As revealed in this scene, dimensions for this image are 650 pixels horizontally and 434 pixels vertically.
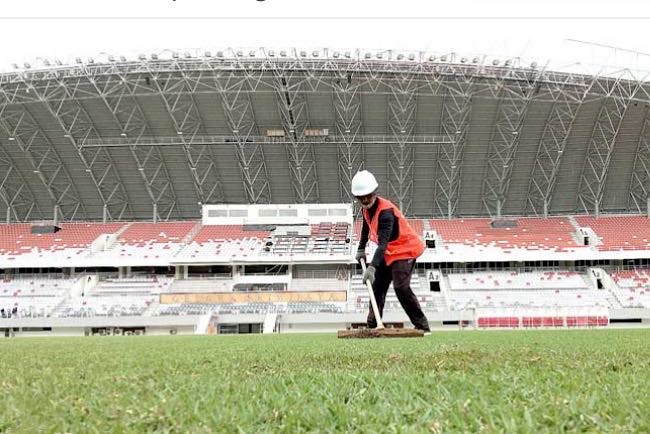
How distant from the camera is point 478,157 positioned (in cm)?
4475

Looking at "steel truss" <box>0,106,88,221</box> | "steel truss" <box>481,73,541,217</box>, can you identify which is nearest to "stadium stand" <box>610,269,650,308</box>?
"steel truss" <box>481,73,541,217</box>

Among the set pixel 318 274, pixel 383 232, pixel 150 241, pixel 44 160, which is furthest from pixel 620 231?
pixel 383 232

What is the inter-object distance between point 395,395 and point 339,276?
4487cm

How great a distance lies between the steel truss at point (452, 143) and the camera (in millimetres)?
39844

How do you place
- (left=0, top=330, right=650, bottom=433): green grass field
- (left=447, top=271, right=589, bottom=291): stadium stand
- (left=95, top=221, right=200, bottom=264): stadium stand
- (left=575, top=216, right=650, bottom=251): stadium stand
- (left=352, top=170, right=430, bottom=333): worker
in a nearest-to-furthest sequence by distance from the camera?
(left=0, top=330, right=650, bottom=433): green grass field, (left=352, top=170, right=430, bottom=333): worker, (left=447, top=271, right=589, bottom=291): stadium stand, (left=575, top=216, right=650, bottom=251): stadium stand, (left=95, top=221, right=200, bottom=264): stadium stand

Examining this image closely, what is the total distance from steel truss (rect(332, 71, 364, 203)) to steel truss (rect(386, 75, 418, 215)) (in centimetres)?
202

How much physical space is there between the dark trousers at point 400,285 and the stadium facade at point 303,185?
2748 cm

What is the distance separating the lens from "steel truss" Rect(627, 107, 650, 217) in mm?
43125

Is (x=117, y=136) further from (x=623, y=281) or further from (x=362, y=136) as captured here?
(x=623, y=281)

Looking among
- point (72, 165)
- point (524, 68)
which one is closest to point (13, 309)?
point (72, 165)

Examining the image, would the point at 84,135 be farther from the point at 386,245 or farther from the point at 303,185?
the point at 386,245

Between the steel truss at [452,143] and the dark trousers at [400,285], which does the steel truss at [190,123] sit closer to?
the steel truss at [452,143]

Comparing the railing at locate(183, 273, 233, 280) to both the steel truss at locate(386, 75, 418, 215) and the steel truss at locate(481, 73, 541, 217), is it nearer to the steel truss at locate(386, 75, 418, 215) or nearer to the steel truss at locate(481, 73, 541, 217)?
the steel truss at locate(386, 75, 418, 215)

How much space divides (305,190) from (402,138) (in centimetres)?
917
